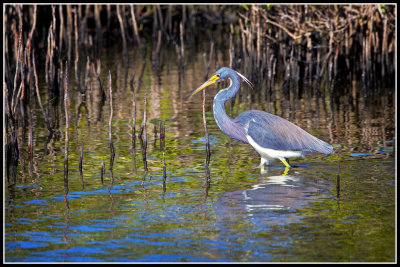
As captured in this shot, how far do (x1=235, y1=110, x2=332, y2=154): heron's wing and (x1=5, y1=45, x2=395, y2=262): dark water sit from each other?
27 centimetres

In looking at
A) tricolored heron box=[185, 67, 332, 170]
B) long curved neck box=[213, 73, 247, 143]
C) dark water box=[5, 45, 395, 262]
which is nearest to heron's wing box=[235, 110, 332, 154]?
tricolored heron box=[185, 67, 332, 170]

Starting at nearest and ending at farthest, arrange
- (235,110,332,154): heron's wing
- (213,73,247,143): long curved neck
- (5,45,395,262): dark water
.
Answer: (5,45,395,262): dark water < (235,110,332,154): heron's wing < (213,73,247,143): long curved neck

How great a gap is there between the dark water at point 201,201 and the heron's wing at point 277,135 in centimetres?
27

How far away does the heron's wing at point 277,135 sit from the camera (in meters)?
7.10

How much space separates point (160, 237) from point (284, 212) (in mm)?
1202

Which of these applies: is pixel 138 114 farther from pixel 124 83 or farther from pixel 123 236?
pixel 123 236

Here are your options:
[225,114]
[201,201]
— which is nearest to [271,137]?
[225,114]

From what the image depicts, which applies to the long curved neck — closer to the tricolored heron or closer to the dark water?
the tricolored heron

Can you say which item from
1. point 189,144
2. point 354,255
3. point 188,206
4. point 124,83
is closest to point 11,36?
point 124,83

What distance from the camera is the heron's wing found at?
7.10m

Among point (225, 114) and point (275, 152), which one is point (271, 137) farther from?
point (225, 114)

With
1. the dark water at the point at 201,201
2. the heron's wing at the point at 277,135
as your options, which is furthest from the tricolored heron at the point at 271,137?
the dark water at the point at 201,201

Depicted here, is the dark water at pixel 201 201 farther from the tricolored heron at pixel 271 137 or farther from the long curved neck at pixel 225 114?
the long curved neck at pixel 225 114

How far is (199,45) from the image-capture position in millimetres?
18828
